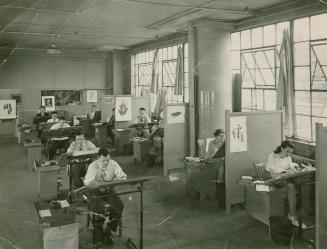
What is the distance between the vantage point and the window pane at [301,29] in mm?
7309

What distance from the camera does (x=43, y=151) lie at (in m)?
12.0

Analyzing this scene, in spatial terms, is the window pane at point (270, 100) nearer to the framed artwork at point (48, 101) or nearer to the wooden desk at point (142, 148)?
the wooden desk at point (142, 148)

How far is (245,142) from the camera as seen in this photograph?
637 centimetres

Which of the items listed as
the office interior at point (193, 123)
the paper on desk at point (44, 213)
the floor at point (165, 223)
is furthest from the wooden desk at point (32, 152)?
the paper on desk at point (44, 213)

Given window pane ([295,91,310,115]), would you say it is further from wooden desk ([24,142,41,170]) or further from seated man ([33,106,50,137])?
seated man ([33,106,50,137])

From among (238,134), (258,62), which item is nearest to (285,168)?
(238,134)

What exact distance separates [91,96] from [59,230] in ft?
45.4

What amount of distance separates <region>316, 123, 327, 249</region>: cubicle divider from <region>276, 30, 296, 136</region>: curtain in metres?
3.70

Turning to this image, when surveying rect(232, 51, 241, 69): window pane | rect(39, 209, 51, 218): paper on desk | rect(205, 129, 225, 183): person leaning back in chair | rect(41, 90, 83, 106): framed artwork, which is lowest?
rect(39, 209, 51, 218): paper on desk

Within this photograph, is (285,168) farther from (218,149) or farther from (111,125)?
(111,125)

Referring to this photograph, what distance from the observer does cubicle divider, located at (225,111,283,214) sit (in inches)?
245

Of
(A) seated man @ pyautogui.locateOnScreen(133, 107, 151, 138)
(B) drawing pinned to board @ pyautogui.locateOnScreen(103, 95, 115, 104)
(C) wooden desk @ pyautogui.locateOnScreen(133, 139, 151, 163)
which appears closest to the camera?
(C) wooden desk @ pyautogui.locateOnScreen(133, 139, 151, 163)

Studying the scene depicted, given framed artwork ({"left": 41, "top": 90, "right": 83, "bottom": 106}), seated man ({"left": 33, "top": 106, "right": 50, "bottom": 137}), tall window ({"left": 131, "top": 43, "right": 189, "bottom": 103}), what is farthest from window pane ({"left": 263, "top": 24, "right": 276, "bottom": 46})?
framed artwork ({"left": 41, "top": 90, "right": 83, "bottom": 106})

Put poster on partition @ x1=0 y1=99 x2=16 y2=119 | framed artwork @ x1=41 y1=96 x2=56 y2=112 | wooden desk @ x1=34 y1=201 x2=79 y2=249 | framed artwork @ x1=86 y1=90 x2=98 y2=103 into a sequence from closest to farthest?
wooden desk @ x1=34 y1=201 x2=79 y2=249, poster on partition @ x1=0 y1=99 x2=16 y2=119, framed artwork @ x1=41 y1=96 x2=56 y2=112, framed artwork @ x1=86 y1=90 x2=98 y2=103
